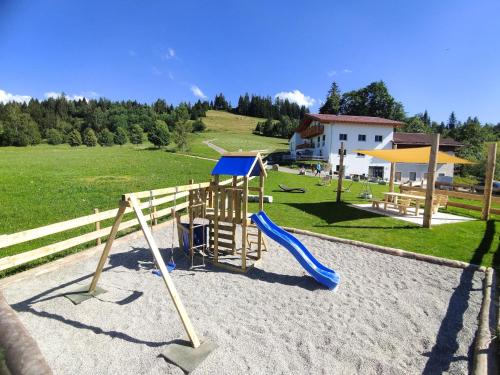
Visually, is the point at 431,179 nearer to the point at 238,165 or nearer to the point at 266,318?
the point at 238,165

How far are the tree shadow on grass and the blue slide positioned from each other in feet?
6.37

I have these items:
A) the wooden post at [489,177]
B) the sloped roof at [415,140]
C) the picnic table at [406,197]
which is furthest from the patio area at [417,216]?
the sloped roof at [415,140]

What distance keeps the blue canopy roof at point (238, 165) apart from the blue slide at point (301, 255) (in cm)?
114

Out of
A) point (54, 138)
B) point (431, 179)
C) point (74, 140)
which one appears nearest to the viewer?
point (431, 179)

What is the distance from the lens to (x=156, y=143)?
187 feet

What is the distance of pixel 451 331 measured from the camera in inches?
189

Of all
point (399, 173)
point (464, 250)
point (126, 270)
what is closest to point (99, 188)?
point (126, 270)

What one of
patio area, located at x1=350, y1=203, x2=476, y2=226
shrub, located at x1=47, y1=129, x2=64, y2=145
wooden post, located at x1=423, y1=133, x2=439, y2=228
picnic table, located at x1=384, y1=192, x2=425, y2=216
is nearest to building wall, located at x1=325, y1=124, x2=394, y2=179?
picnic table, located at x1=384, y1=192, x2=425, y2=216

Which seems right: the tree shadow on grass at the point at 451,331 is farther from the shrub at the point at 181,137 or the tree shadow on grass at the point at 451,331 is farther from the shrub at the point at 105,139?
the shrub at the point at 105,139

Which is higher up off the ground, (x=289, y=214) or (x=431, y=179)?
(x=431, y=179)

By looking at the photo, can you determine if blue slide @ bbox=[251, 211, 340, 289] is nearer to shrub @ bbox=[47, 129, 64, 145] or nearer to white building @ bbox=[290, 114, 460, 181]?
white building @ bbox=[290, 114, 460, 181]

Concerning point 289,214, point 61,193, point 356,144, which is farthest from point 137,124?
point 289,214

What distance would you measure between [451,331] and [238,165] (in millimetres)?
5060

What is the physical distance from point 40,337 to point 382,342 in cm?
504
